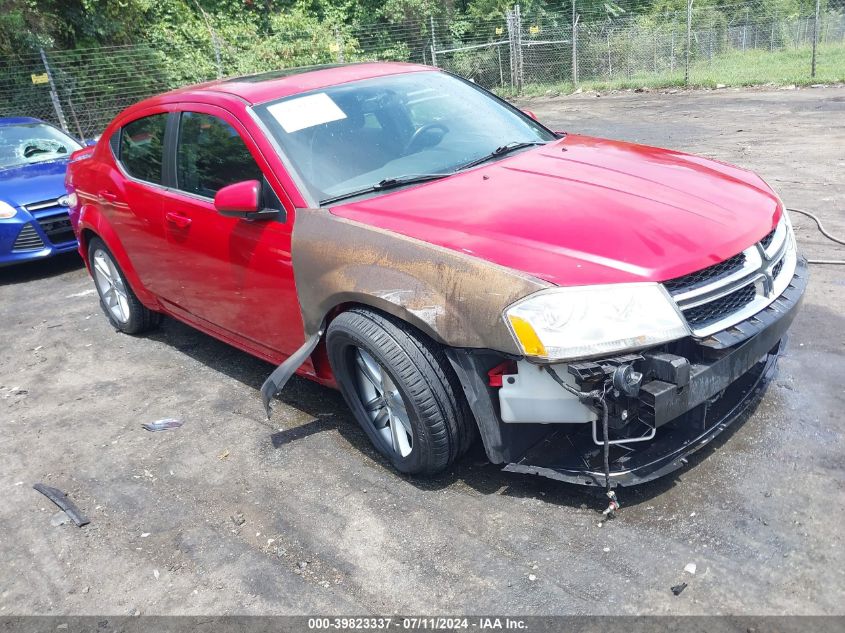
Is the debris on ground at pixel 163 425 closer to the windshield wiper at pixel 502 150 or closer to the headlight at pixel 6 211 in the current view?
the windshield wiper at pixel 502 150

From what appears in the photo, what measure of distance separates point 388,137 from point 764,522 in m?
2.45

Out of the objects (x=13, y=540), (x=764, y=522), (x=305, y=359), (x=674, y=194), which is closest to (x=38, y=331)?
(x=13, y=540)

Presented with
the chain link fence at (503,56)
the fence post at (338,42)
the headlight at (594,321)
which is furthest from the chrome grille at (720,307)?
the fence post at (338,42)

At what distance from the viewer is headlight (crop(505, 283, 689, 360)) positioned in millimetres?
2648

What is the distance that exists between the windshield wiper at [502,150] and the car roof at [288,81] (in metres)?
0.88

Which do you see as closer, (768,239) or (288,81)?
(768,239)

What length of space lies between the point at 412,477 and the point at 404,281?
95 cm

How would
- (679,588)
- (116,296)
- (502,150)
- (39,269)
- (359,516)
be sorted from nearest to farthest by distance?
A: (679,588) → (359,516) → (502,150) → (116,296) → (39,269)

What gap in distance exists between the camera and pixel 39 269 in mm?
8055

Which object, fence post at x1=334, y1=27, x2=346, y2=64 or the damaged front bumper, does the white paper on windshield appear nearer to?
the damaged front bumper

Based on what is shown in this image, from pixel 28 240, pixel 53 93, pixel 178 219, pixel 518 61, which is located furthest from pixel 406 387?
pixel 518 61

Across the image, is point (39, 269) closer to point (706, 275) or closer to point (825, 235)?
point (706, 275)

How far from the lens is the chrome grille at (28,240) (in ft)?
24.2

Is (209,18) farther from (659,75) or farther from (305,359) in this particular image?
(305,359)
